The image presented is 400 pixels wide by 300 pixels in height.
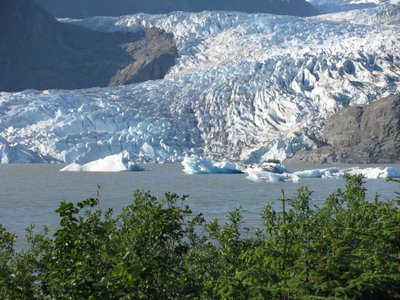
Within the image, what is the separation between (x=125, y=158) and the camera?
62250mm

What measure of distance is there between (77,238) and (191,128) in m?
76.7

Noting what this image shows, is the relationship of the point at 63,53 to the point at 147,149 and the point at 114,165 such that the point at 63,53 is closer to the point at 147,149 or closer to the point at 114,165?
the point at 147,149

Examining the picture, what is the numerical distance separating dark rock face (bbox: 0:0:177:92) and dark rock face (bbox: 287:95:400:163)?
45.2 metres

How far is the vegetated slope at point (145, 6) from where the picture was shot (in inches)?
6629

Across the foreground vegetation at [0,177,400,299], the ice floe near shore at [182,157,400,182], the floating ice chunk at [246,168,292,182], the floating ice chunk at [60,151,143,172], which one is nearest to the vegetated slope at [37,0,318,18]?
the floating ice chunk at [60,151,143,172]

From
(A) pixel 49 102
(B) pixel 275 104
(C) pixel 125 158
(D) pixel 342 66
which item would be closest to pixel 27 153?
(A) pixel 49 102

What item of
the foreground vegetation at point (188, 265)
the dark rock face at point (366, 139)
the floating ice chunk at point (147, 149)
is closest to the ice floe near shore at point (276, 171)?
the floating ice chunk at point (147, 149)

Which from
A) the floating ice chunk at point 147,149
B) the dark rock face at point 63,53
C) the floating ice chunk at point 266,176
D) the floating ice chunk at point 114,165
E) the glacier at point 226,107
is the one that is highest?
the dark rock face at point 63,53

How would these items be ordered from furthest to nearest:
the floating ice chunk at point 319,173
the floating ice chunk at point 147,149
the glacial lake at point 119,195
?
the floating ice chunk at point 147,149
the floating ice chunk at point 319,173
the glacial lake at point 119,195

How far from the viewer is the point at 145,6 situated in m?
172

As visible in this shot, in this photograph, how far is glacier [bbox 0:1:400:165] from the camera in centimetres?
7481

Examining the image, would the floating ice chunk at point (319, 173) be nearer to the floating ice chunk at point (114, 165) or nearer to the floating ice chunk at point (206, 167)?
the floating ice chunk at point (206, 167)

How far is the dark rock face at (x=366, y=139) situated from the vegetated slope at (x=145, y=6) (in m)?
92.1

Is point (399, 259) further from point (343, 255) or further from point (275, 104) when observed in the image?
point (275, 104)
